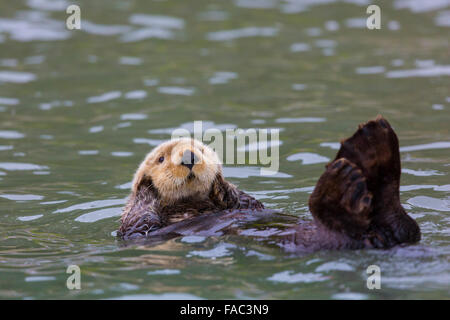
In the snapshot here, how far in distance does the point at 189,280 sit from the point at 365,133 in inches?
55.8

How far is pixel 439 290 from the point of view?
386 centimetres

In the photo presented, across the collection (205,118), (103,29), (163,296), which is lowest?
(163,296)

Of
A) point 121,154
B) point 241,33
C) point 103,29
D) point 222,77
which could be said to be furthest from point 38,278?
point 103,29

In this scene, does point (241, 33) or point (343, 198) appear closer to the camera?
point (343, 198)

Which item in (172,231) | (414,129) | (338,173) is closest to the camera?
(338,173)

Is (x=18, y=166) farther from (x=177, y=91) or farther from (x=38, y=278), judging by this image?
(x=38, y=278)

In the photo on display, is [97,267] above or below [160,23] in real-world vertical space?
below

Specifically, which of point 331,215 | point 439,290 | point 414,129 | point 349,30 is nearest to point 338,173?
point 331,215

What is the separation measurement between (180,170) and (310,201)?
1254 millimetres

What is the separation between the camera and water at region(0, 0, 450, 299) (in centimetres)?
424

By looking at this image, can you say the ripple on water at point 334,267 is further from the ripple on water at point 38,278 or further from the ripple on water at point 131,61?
the ripple on water at point 131,61

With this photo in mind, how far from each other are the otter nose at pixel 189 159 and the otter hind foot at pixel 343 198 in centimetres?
119

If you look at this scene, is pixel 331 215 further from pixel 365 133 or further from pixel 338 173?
pixel 365 133

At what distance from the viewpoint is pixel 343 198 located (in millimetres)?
4133
